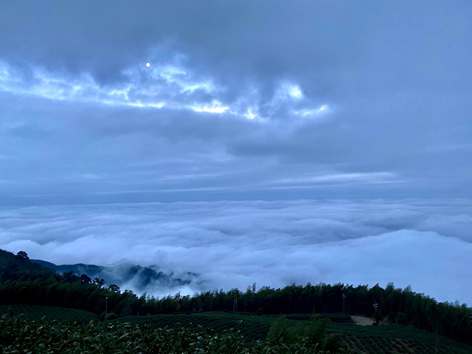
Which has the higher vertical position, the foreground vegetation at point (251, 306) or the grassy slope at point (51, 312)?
the foreground vegetation at point (251, 306)

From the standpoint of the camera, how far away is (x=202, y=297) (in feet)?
216

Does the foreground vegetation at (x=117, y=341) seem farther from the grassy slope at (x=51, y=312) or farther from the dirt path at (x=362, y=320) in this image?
the dirt path at (x=362, y=320)

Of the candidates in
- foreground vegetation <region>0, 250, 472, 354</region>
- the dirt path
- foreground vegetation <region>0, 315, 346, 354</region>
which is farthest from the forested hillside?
foreground vegetation <region>0, 315, 346, 354</region>

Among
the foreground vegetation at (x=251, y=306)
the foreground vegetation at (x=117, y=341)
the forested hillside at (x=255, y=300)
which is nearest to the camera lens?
the foreground vegetation at (x=117, y=341)

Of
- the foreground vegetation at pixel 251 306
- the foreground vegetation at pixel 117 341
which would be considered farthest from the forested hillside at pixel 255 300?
the foreground vegetation at pixel 117 341

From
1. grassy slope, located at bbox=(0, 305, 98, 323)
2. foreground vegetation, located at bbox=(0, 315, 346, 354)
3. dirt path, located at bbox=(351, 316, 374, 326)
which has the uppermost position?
foreground vegetation, located at bbox=(0, 315, 346, 354)

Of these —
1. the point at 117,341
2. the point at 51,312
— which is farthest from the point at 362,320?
the point at 117,341

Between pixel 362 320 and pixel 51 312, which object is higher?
pixel 362 320

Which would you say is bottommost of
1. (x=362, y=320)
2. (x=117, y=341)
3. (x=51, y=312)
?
(x=51, y=312)

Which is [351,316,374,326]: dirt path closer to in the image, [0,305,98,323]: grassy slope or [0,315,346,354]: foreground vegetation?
[0,305,98,323]: grassy slope

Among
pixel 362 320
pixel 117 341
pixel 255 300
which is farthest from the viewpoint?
pixel 255 300

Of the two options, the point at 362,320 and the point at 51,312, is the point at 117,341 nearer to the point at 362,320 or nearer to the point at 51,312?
the point at 362,320

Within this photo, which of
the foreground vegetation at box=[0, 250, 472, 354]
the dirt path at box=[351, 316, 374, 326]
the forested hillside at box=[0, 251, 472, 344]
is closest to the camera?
the foreground vegetation at box=[0, 250, 472, 354]

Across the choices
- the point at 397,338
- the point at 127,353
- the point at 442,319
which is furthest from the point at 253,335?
the point at 442,319
